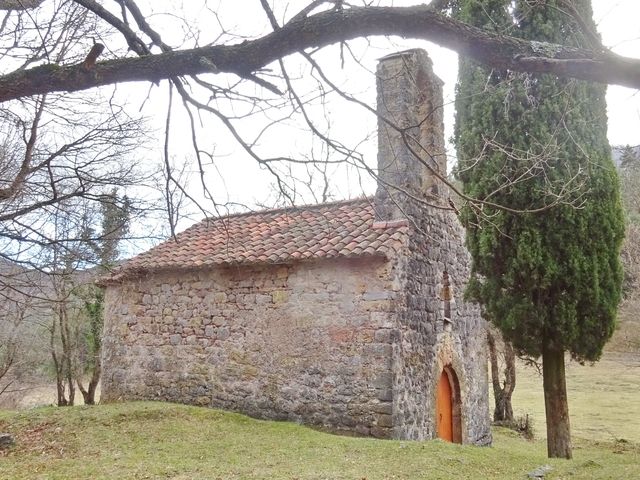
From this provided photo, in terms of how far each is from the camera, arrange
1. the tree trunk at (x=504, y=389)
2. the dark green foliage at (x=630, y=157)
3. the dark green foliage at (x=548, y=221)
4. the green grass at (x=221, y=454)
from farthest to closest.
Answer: the tree trunk at (x=504, y=389) < the dark green foliage at (x=548, y=221) < the green grass at (x=221, y=454) < the dark green foliage at (x=630, y=157)

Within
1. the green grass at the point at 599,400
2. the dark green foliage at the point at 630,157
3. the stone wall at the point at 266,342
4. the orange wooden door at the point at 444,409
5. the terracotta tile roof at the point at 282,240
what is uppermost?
the dark green foliage at the point at 630,157

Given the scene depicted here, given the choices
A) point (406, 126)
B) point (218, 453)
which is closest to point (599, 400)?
point (406, 126)

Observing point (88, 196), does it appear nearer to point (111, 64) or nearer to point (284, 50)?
point (111, 64)

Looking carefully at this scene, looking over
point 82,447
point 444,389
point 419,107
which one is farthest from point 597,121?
point 82,447

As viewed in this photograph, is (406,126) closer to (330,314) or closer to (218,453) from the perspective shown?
(330,314)

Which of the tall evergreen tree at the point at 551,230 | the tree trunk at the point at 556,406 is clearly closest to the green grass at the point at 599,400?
the tree trunk at the point at 556,406

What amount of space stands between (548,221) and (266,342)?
4.84m

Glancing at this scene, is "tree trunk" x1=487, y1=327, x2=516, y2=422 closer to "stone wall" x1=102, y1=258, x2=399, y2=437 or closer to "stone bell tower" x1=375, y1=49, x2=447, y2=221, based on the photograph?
"stone bell tower" x1=375, y1=49, x2=447, y2=221

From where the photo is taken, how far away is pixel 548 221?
8.54 meters

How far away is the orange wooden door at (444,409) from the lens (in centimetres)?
1030

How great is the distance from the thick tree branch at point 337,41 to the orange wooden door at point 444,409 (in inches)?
311

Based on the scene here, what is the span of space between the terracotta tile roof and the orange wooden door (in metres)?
3.22

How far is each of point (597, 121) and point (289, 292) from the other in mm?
5544

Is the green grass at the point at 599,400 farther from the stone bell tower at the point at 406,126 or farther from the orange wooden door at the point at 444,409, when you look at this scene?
the stone bell tower at the point at 406,126
